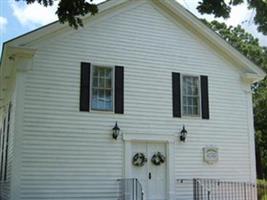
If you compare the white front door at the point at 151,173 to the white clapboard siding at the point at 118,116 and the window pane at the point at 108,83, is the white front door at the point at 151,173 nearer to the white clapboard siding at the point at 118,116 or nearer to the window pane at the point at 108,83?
the white clapboard siding at the point at 118,116

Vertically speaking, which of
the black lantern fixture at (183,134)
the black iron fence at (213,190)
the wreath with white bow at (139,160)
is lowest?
the black iron fence at (213,190)

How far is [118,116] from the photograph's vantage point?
45.5 feet

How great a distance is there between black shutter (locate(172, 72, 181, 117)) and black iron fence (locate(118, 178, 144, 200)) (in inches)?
111

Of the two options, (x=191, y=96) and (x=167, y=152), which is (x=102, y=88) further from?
(x=191, y=96)

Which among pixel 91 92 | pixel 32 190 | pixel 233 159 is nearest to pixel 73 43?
pixel 91 92

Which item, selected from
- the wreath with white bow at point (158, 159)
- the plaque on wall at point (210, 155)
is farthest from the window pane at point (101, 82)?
the plaque on wall at point (210, 155)

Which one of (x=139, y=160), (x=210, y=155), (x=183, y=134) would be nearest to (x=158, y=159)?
(x=139, y=160)

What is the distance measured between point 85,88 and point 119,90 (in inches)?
46.4

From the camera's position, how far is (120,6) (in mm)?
14727

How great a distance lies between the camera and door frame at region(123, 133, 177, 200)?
45.0 ft

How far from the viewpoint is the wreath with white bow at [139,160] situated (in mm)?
13867

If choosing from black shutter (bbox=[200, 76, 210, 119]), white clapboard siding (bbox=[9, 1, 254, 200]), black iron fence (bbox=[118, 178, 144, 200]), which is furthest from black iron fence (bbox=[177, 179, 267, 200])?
black shutter (bbox=[200, 76, 210, 119])

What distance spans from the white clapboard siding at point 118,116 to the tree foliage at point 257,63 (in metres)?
16.5

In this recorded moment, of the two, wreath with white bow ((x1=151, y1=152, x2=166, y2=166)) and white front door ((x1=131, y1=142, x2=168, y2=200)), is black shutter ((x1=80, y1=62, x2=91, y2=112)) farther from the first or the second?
wreath with white bow ((x1=151, y1=152, x2=166, y2=166))
